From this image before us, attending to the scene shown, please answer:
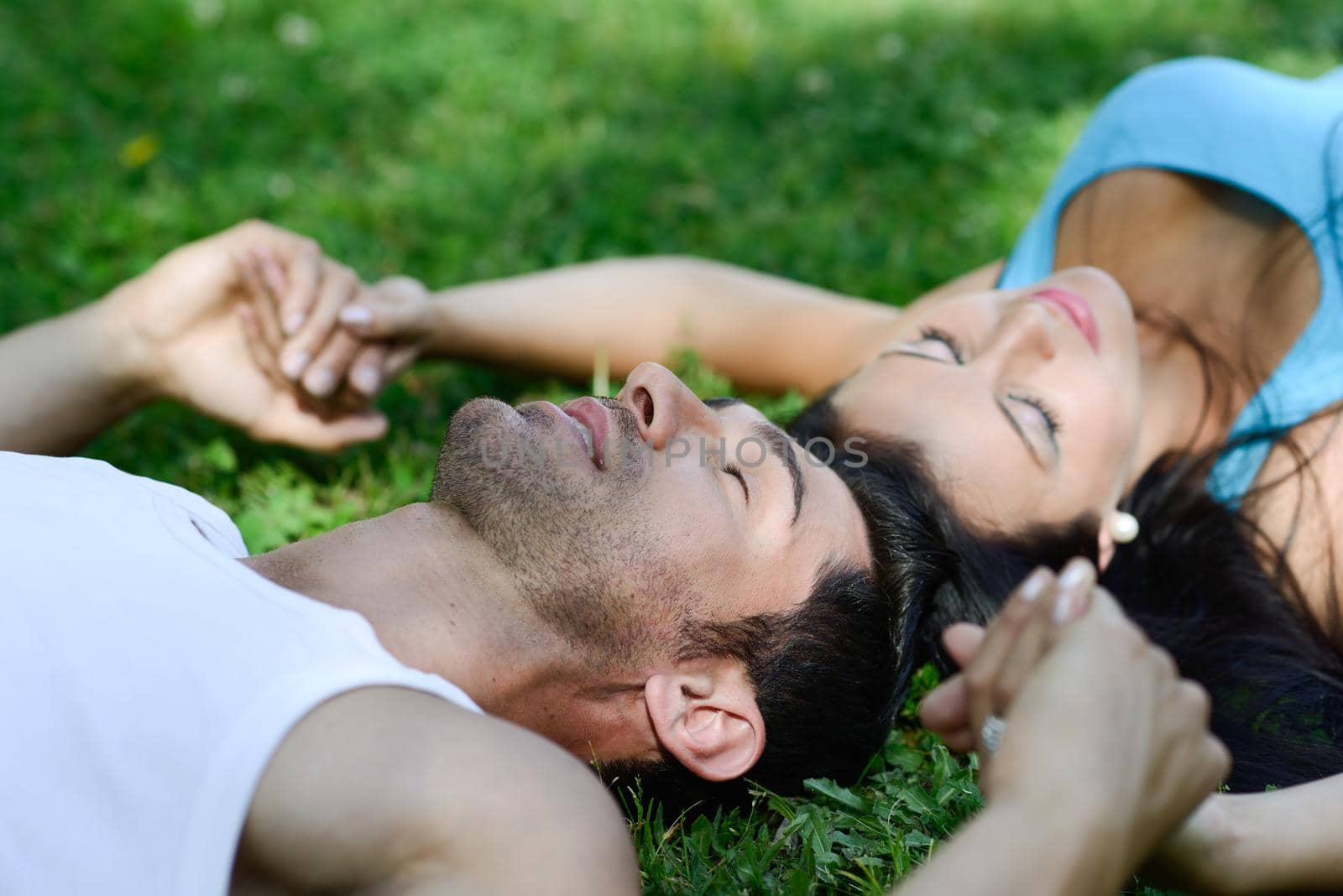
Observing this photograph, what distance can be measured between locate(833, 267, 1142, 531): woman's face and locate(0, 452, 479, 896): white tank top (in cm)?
147

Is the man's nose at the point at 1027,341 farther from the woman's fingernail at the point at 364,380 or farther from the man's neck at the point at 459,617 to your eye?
the woman's fingernail at the point at 364,380

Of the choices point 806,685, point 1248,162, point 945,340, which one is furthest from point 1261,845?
point 1248,162

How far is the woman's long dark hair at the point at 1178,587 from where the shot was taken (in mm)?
2734

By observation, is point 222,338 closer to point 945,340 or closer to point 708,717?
point 708,717

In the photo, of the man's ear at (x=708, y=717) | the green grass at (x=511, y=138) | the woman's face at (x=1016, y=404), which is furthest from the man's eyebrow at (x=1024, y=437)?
the green grass at (x=511, y=138)

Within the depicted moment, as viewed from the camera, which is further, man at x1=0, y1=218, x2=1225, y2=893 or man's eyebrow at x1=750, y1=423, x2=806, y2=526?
man's eyebrow at x1=750, y1=423, x2=806, y2=526

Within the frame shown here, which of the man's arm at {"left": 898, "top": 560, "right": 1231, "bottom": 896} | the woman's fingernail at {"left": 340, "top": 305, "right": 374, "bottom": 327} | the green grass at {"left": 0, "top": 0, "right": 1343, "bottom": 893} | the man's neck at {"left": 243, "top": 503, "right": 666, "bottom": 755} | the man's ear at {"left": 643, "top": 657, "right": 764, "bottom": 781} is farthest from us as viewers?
the green grass at {"left": 0, "top": 0, "right": 1343, "bottom": 893}

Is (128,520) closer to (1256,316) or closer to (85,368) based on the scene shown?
(85,368)

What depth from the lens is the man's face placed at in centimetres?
228

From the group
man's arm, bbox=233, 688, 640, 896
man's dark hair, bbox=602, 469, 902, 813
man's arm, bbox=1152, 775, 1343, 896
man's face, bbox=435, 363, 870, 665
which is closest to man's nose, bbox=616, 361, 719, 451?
man's face, bbox=435, 363, 870, 665

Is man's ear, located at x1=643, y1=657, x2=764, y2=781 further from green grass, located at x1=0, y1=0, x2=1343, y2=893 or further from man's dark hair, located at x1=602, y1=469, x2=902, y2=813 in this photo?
green grass, located at x1=0, y1=0, x2=1343, y2=893

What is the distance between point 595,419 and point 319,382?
1.27 m

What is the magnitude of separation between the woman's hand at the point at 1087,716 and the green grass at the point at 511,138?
6.91 ft

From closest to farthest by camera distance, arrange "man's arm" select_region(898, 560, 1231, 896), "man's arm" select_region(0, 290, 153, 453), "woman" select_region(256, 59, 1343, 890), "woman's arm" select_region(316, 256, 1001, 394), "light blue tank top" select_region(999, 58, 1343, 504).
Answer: "man's arm" select_region(898, 560, 1231, 896)
"woman" select_region(256, 59, 1343, 890)
"man's arm" select_region(0, 290, 153, 453)
"light blue tank top" select_region(999, 58, 1343, 504)
"woman's arm" select_region(316, 256, 1001, 394)
